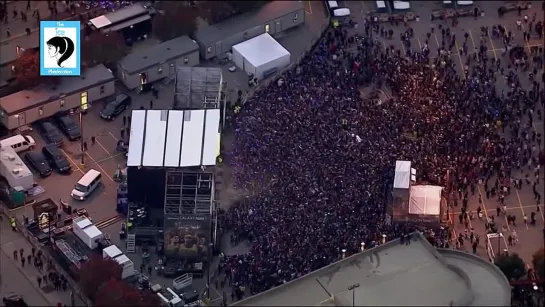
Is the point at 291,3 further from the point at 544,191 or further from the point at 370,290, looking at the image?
the point at 370,290

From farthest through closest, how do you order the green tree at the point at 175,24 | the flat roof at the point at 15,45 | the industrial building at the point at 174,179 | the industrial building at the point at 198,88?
1. the green tree at the point at 175,24
2. the flat roof at the point at 15,45
3. the industrial building at the point at 198,88
4. the industrial building at the point at 174,179

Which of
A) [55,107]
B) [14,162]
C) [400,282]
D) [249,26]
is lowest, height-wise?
[14,162]

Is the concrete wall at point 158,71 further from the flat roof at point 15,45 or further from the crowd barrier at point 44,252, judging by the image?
the crowd barrier at point 44,252

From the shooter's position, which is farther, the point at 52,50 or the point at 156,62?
the point at 156,62

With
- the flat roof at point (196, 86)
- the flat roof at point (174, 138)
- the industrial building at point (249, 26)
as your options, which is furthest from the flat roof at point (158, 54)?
the flat roof at point (174, 138)

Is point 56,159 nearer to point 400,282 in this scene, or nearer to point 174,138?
point 174,138

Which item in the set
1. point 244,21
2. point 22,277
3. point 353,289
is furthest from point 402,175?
point 22,277
